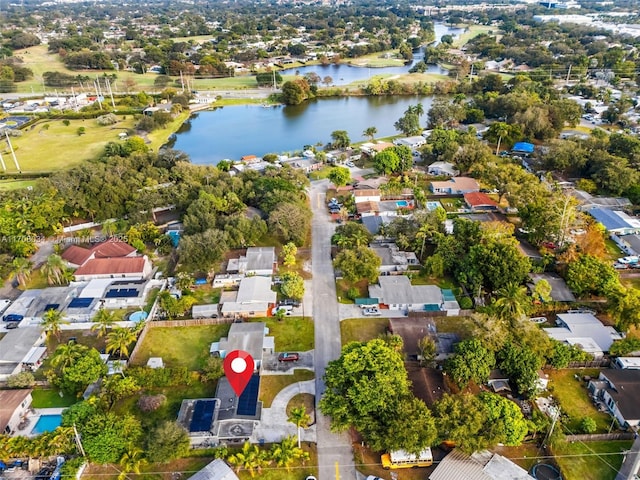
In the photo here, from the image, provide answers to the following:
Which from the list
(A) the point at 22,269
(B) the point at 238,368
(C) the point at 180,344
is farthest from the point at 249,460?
(A) the point at 22,269

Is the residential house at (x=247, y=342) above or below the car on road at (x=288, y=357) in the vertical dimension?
above

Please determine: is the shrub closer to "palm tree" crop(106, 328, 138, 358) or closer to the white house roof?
"palm tree" crop(106, 328, 138, 358)

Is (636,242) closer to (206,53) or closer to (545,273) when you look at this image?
(545,273)

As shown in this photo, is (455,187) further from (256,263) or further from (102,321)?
(102,321)

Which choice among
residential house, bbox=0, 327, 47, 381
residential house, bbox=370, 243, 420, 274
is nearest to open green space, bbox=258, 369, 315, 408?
residential house, bbox=370, 243, 420, 274

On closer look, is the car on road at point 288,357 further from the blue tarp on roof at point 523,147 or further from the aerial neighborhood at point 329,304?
the blue tarp on roof at point 523,147

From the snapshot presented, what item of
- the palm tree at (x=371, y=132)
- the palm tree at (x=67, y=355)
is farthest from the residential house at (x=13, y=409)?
the palm tree at (x=371, y=132)

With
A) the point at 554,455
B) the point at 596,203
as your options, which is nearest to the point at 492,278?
the point at 554,455
